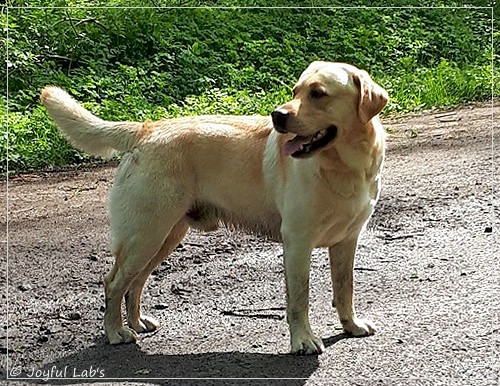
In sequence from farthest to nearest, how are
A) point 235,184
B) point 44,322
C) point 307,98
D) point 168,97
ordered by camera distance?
point 168,97, point 44,322, point 235,184, point 307,98

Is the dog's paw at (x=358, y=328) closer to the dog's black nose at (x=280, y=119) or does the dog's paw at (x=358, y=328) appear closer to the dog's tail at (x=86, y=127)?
the dog's black nose at (x=280, y=119)

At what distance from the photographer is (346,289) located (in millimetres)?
5008

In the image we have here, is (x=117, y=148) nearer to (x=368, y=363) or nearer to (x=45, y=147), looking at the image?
(x=368, y=363)

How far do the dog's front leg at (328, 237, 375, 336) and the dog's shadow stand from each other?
190mm

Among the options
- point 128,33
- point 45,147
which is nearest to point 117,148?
point 45,147

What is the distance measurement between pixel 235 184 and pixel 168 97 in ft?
18.2

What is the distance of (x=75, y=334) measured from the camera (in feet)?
16.8

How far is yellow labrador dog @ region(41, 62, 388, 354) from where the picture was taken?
4457 millimetres

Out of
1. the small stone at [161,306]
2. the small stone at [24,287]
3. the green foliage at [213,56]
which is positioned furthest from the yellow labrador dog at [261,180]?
the green foliage at [213,56]

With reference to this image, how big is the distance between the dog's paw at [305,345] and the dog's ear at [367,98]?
3.64ft

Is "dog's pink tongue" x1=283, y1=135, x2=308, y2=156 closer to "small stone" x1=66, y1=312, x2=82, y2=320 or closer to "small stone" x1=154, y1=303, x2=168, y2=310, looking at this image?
"small stone" x1=154, y1=303, x2=168, y2=310

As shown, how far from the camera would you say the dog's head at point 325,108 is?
4.36 meters

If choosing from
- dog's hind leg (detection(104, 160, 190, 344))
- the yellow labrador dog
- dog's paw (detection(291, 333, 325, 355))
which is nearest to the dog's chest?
the yellow labrador dog

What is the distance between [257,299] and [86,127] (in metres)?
1.43
